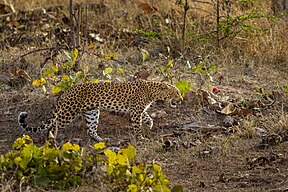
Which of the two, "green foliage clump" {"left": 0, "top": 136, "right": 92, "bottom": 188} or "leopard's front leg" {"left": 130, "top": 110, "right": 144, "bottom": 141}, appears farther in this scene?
"leopard's front leg" {"left": 130, "top": 110, "right": 144, "bottom": 141}

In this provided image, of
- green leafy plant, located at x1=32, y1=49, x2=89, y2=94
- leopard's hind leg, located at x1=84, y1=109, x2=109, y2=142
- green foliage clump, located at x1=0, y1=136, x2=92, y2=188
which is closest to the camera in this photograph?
green foliage clump, located at x1=0, y1=136, x2=92, y2=188

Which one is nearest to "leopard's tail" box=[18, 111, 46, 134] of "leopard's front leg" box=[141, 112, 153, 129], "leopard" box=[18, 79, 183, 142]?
"leopard" box=[18, 79, 183, 142]

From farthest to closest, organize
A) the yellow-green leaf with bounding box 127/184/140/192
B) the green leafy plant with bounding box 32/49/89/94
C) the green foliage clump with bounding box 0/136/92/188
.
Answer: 1. the green leafy plant with bounding box 32/49/89/94
2. the green foliage clump with bounding box 0/136/92/188
3. the yellow-green leaf with bounding box 127/184/140/192

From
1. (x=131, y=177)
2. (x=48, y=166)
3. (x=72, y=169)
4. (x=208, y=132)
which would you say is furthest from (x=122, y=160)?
(x=208, y=132)

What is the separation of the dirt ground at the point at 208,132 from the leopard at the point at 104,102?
6.8 inches

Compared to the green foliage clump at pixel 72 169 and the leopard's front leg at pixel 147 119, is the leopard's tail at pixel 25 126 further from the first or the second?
the green foliage clump at pixel 72 169

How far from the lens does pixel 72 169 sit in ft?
19.0

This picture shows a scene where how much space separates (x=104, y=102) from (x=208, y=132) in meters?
1.21

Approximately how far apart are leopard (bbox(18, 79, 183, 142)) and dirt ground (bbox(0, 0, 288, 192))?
17 cm

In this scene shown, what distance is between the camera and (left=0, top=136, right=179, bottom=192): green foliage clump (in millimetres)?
5605

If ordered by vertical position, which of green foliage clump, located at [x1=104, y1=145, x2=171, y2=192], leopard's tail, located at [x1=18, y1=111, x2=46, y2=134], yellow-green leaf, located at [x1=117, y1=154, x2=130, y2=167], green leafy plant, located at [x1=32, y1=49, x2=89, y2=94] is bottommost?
leopard's tail, located at [x1=18, y1=111, x2=46, y2=134]

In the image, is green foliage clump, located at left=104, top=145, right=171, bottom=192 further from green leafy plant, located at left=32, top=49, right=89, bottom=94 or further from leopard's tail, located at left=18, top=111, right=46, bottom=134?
green leafy plant, located at left=32, top=49, right=89, bottom=94

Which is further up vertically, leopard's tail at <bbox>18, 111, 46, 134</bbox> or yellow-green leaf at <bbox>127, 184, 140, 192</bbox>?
yellow-green leaf at <bbox>127, 184, 140, 192</bbox>

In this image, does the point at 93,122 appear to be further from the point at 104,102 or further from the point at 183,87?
the point at 183,87
